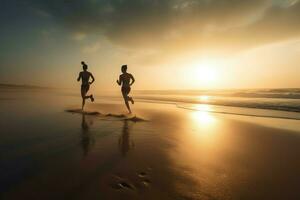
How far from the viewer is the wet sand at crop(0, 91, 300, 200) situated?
2.82 m

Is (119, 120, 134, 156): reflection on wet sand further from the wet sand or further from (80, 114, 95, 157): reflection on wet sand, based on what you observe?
(80, 114, 95, 157): reflection on wet sand

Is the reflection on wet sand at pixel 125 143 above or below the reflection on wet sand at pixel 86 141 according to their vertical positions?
below

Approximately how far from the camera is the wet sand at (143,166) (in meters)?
2.82

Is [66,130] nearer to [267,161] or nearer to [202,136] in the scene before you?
[202,136]

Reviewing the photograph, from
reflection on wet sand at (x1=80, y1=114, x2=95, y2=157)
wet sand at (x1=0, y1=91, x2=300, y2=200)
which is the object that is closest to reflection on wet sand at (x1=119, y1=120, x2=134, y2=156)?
wet sand at (x1=0, y1=91, x2=300, y2=200)

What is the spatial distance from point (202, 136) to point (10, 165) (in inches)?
201

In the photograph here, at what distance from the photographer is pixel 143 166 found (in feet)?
12.4

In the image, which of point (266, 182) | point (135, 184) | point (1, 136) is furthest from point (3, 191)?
point (266, 182)

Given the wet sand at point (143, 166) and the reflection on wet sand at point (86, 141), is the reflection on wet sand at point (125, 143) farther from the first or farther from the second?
the reflection on wet sand at point (86, 141)

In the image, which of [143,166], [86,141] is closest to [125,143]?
[86,141]

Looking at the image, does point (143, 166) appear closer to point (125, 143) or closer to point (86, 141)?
point (125, 143)

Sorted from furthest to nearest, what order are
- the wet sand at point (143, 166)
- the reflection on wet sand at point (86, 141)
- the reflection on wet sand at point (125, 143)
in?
1. the reflection on wet sand at point (125, 143)
2. the reflection on wet sand at point (86, 141)
3. the wet sand at point (143, 166)

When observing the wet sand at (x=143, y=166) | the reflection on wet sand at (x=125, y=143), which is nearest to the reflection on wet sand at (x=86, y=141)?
the wet sand at (x=143, y=166)

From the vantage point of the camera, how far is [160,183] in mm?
3105
